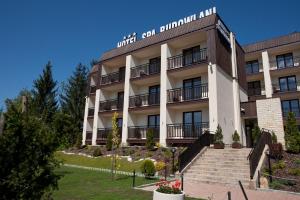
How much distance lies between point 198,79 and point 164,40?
205 inches

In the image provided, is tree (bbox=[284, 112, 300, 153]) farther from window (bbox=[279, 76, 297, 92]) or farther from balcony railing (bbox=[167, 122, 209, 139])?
window (bbox=[279, 76, 297, 92])

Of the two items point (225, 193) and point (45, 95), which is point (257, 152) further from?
point (45, 95)

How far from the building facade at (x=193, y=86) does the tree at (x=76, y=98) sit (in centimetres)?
1188

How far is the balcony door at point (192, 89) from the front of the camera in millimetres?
21281

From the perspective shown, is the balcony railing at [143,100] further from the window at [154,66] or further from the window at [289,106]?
the window at [289,106]

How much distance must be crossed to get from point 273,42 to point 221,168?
75.2 feet

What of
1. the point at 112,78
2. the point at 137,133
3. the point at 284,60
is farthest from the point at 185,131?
the point at 284,60

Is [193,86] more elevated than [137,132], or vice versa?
[193,86]

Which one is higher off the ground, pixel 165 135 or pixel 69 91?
pixel 69 91

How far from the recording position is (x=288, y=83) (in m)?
29.2

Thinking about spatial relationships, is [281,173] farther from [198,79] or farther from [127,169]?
[198,79]

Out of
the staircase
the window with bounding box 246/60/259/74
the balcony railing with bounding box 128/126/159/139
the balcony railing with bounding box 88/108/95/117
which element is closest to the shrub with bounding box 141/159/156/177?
the staircase

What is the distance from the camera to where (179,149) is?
19516mm

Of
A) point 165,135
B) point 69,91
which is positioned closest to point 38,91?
point 69,91
